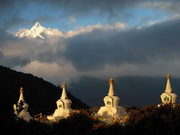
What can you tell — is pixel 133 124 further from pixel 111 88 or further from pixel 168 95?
pixel 168 95

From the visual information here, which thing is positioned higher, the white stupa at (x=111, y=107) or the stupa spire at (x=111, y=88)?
the stupa spire at (x=111, y=88)

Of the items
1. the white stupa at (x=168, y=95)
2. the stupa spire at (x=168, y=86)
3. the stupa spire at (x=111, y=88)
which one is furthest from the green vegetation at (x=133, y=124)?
the stupa spire at (x=111, y=88)

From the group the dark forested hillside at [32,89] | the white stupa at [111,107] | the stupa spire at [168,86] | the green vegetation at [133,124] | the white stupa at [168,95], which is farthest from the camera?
the dark forested hillside at [32,89]

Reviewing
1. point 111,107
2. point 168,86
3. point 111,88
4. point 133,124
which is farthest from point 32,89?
point 133,124

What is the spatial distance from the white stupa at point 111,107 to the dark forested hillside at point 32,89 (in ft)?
149

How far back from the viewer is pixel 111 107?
42.1 metres

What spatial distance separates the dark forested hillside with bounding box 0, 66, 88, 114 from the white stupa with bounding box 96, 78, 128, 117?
149 ft

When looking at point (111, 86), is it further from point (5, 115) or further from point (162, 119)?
point (5, 115)

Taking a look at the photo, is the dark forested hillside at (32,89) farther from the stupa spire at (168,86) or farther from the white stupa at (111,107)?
the stupa spire at (168,86)

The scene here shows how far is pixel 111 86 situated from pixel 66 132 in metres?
8.69

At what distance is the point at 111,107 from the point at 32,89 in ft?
194

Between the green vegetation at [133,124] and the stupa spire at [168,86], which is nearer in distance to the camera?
the green vegetation at [133,124]

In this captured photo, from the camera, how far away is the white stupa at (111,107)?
4156 cm

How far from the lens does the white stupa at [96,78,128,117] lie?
1636 inches
